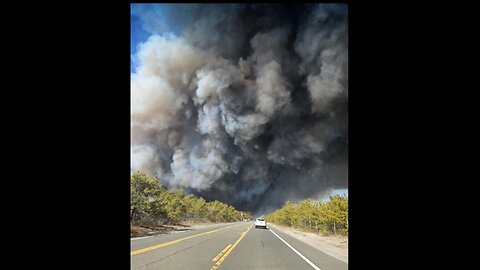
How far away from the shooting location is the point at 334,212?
33969mm
